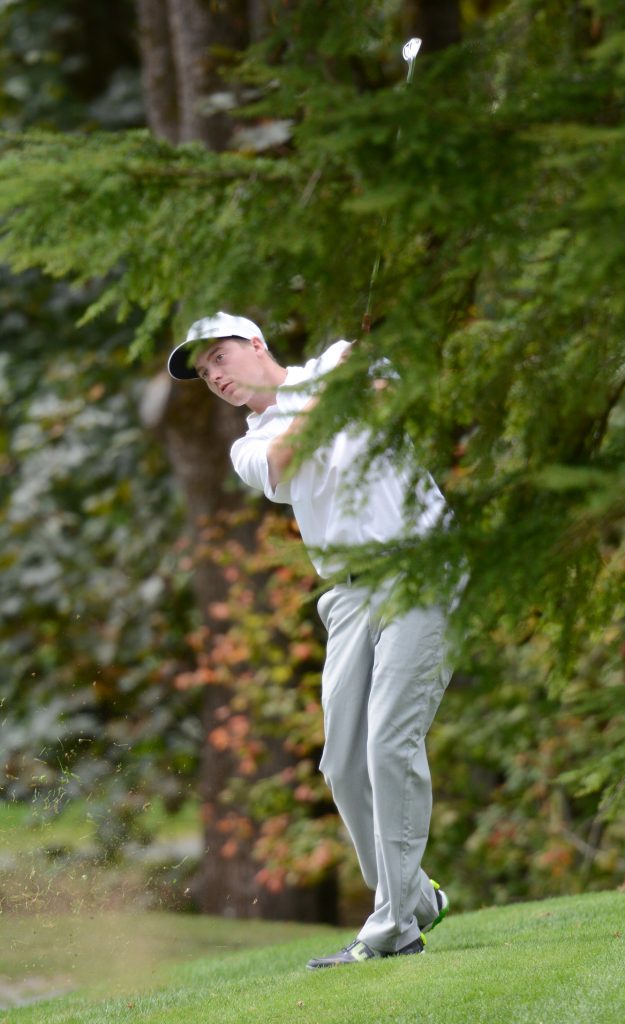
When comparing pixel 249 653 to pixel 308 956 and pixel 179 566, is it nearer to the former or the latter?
pixel 179 566

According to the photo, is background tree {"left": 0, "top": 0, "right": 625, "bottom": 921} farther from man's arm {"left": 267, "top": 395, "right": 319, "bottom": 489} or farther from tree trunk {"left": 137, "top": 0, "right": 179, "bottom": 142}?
tree trunk {"left": 137, "top": 0, "right": 179, "bottom": 142}

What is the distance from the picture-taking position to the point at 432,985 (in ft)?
12.0

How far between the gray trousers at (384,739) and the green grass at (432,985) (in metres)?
0.20

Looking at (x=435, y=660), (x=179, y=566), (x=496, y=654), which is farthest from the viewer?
(x=179, y=566)

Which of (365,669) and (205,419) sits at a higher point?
(365,669)

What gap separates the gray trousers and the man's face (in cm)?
61

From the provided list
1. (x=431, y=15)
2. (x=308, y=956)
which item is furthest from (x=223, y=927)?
(x=431, y=15)

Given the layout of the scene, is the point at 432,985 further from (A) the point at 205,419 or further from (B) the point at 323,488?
(A) the point at 205,419

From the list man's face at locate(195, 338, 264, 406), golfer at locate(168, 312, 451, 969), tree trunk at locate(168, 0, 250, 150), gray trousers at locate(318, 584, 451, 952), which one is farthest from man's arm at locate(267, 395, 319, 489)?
tree trunk at locate(168, 0, 250, 150)

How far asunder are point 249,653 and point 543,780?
1949mm

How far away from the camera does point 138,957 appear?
5621mm

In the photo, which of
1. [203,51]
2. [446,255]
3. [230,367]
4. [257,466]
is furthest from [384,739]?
[203,51]

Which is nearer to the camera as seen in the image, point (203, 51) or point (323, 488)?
point (323, 488)

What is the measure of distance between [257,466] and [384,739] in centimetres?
81
